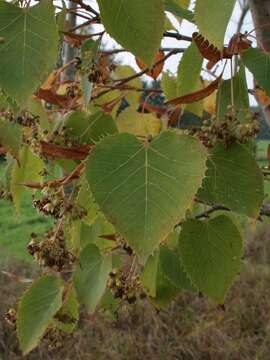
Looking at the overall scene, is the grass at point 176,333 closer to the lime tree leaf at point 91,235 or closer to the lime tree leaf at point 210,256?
the lime tree leaf at point 91,235

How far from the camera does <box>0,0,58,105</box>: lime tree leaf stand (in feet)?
1.25

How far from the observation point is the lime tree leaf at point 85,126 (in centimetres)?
68

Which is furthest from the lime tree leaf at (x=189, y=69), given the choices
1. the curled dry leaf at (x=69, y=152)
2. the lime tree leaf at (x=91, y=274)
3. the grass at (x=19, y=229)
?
the grass at (x=19, y=229)

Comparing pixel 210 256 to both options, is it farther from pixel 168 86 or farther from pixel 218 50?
pixel 168 86

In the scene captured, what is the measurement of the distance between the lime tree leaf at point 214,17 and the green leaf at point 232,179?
0.14 meters

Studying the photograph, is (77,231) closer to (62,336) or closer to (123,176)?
(62,336)

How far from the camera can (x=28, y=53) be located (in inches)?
15.2

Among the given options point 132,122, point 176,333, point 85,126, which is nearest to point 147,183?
point 85,126

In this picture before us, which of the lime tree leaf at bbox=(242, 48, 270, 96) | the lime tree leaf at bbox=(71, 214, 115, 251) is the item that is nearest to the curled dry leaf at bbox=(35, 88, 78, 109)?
the lime tree leaf at bbox=(71, 214, 115, 251)

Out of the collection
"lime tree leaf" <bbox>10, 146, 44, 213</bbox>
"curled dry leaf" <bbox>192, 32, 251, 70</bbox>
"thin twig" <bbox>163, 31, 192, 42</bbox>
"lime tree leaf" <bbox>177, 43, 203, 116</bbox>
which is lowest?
"lime tree leaf" <bbox>10, 146, 44, 213</bbox>

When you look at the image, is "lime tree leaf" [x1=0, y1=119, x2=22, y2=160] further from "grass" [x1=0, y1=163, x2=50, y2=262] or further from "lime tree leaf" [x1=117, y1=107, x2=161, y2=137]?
"grass" [x1=0, y1=163, x2=50, y2=262]

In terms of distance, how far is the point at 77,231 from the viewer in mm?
824

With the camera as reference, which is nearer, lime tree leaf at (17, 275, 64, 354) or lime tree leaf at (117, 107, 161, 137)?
lime tree leaf at (17, 275, 64, 354)

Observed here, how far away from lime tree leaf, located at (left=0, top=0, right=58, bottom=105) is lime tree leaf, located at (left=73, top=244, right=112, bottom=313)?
373mm
